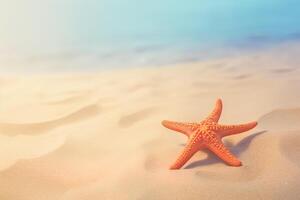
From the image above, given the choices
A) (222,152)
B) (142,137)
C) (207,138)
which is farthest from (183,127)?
(142,137)

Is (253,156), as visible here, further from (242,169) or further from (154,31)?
(154,31)

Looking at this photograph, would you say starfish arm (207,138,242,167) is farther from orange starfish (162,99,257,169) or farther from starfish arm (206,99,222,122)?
starfish arm (206,99,222,122)

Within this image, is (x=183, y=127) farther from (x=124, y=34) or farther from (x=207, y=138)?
(x=124, y=34)

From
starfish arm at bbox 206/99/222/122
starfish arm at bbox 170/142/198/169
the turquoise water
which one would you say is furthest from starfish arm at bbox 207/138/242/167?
the turquoise water

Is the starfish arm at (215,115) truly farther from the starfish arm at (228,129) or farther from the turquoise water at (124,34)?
the turquoise water at (124,34)

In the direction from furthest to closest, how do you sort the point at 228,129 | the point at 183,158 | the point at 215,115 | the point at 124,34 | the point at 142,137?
the point at 124,34, the point at 142,137, the point at 215,115, the point at 228,129, the point at 183,158

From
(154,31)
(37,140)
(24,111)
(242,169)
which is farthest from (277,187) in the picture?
(154,31)

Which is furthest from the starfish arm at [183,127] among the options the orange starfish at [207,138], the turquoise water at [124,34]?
the turquoise water at [124,34]
